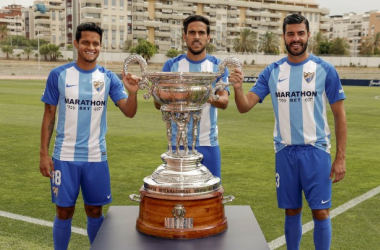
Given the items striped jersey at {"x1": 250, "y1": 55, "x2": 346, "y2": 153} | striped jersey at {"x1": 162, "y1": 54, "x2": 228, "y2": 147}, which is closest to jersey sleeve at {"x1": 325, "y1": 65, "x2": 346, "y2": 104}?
striped jersey at {"x1": 250, "y1": 55, "x2": 346, "y2": 153}

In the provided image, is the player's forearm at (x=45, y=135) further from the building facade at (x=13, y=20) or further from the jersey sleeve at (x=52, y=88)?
the building facade at (x=13, y=20)

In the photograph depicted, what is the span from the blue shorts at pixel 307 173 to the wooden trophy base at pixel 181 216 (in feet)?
3.54

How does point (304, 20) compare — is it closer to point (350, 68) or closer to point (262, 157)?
point (262, 157)

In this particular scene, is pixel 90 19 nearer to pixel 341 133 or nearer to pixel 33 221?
pixel 33 221

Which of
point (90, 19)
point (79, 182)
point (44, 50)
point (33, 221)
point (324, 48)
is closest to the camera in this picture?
point (79, 182)

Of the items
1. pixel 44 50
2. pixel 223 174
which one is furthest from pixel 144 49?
pixel 223 174

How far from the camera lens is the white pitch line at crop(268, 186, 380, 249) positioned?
13.8 ft

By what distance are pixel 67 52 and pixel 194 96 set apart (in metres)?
78.2

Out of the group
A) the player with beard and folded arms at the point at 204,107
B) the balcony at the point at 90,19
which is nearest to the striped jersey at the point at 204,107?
the player with beard and folded arms at the point at 204,107

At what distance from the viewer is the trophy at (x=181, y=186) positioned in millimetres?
2260

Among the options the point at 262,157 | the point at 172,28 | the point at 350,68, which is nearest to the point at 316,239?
the point at 262,157

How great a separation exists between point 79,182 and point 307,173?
147 centimetres

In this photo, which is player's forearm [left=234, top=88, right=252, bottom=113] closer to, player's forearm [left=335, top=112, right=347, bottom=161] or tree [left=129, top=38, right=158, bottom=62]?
player's forearm [left=335, top=112, right=347, bottom=161]

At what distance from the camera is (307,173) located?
3.24 metres
